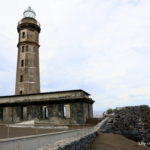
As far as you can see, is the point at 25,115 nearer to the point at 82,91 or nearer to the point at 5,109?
the point at 5,109

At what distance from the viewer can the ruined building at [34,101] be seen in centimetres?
2653

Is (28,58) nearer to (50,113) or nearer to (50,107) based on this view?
(50,107)

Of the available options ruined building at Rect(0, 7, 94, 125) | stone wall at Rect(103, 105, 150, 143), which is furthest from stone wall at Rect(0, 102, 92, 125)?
stone wall at Rect(103, 105, 150, 143)

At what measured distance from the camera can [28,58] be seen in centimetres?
3647

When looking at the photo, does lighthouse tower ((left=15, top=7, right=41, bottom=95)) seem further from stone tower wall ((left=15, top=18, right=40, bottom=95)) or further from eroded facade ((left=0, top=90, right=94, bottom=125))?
eroded facade ((left=0, top=90, right=94, bottom=125))

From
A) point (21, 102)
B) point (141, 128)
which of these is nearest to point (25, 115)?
point (21, 102)

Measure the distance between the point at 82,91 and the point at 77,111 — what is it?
9.54 ft

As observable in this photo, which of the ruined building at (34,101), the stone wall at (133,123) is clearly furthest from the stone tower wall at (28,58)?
the stone wall at (133,123)

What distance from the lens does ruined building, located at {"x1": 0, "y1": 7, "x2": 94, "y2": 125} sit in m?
26.5

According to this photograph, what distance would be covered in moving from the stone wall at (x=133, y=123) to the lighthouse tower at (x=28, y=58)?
1831cm

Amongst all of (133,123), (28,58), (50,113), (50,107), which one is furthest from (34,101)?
(133,123)

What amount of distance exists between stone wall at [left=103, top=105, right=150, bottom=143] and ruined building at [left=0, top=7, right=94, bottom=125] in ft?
17.5

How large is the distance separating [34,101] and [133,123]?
1424 cm

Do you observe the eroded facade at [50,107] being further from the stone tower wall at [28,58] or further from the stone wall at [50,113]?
the stone tower wall at [28,58]
